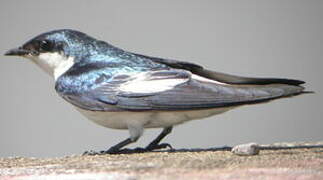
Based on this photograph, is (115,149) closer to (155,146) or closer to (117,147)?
(117,147)

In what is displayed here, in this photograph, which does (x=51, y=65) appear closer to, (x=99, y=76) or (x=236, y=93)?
(x=99, y=76)

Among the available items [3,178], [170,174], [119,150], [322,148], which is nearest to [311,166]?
[170,174]

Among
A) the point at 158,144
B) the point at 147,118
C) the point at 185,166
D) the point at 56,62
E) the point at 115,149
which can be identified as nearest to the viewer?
the point at 185,166

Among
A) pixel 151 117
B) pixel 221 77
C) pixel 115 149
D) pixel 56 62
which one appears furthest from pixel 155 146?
pixel 56 62

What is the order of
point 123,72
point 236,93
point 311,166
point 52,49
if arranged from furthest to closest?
1. point 52,49
2. point 123,72
3. point 236,93
4. point 311,166

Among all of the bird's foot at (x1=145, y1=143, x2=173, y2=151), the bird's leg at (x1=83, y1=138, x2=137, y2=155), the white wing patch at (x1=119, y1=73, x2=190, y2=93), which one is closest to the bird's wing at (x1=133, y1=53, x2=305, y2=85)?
the white wing patch at (x1=119, y1=73, x2=190, y2=93)

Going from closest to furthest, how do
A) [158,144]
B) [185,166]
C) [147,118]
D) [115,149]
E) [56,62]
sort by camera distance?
[185,166] < [115,149] < [147,118] < [158,144] < [56,62]

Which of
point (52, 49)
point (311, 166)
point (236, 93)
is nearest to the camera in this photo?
point (311, 166)

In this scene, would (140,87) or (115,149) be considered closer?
(115,149)
